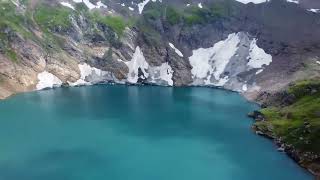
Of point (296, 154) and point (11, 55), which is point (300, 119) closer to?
point (296, 154)

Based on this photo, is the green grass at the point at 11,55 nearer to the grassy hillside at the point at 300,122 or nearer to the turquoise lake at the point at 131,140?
the turquoise lake at the point at 131,140

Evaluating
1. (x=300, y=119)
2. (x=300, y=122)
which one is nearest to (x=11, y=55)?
(x=300, y=119)

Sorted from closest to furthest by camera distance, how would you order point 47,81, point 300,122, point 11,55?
point 300,122 < point 11,55 < point 47,81

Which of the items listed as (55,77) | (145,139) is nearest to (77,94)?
(55,77)

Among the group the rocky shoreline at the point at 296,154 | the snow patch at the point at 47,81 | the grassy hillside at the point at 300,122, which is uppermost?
the snow patch at the point at 47,81

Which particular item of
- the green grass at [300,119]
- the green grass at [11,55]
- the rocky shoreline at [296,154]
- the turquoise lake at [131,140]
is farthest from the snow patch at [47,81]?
the rocky shoreline at [296,154]

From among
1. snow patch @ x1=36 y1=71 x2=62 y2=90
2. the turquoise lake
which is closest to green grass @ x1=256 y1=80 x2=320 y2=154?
the turquoise lake
